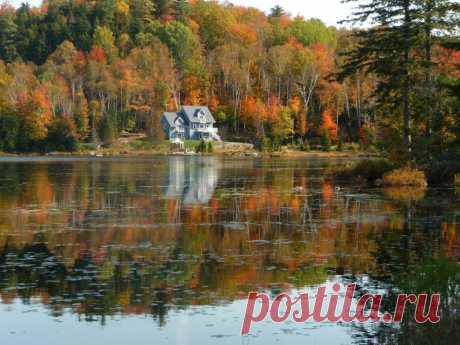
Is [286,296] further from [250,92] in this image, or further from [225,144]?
[250,92]

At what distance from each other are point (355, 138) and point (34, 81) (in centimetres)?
5956

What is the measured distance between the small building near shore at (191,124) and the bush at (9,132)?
24.9 meters

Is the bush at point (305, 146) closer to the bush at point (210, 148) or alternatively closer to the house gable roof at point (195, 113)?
the bush at point (210, 148)

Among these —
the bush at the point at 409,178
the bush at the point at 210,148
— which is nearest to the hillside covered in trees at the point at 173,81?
the bush at the point at 210,148

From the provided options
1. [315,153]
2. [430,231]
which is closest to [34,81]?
[315,153]

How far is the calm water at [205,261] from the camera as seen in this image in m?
11.5

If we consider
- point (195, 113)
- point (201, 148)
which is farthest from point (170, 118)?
point (201, 148)

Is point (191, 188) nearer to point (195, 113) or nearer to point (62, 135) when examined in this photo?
point (62, 135)

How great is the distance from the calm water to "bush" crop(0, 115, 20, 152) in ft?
292

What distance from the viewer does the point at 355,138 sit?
390 ft

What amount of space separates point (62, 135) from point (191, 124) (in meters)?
22.7

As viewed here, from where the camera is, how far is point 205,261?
16828 millimetres

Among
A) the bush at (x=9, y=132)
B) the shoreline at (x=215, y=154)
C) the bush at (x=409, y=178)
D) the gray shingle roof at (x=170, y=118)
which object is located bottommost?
the shoreline at (x=215, y=154)

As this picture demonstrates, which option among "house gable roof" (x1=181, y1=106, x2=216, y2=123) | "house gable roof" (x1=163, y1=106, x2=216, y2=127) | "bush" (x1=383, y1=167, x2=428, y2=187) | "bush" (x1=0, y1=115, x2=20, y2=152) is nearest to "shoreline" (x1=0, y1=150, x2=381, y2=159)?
"bush" (x1=0, y1=115, x2=20, y2=152)
